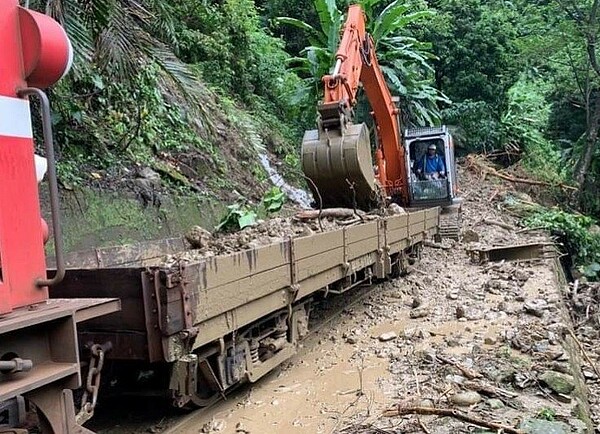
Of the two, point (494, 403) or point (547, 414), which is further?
point (494, 403)

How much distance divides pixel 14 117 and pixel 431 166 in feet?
37.4

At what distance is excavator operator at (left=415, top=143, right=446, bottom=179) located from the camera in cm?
1319

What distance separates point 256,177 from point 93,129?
523 centimetres

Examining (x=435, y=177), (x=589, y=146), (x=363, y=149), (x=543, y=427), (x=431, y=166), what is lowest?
(x=543, y=427)

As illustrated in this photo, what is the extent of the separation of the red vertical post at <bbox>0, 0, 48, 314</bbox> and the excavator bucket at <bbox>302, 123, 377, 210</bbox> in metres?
5.73

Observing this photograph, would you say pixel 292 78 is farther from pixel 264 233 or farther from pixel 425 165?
pixel 264 233

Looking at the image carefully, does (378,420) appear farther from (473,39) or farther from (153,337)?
(473,39)

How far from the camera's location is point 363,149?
8633 millimetres

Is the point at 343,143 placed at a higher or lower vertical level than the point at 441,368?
higher

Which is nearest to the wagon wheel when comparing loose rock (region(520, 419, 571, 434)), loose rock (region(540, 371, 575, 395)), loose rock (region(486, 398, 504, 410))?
loose rock (region(486, 398, 504, 410))

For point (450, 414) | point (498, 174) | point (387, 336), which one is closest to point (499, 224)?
point (498, 174)

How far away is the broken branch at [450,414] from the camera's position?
4.00 meters

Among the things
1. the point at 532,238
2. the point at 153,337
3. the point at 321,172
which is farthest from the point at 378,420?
the point at 532,238

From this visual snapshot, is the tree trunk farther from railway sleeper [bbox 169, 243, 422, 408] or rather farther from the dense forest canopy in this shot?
railway sleeper [bbox 169, 243, 422, 408]
